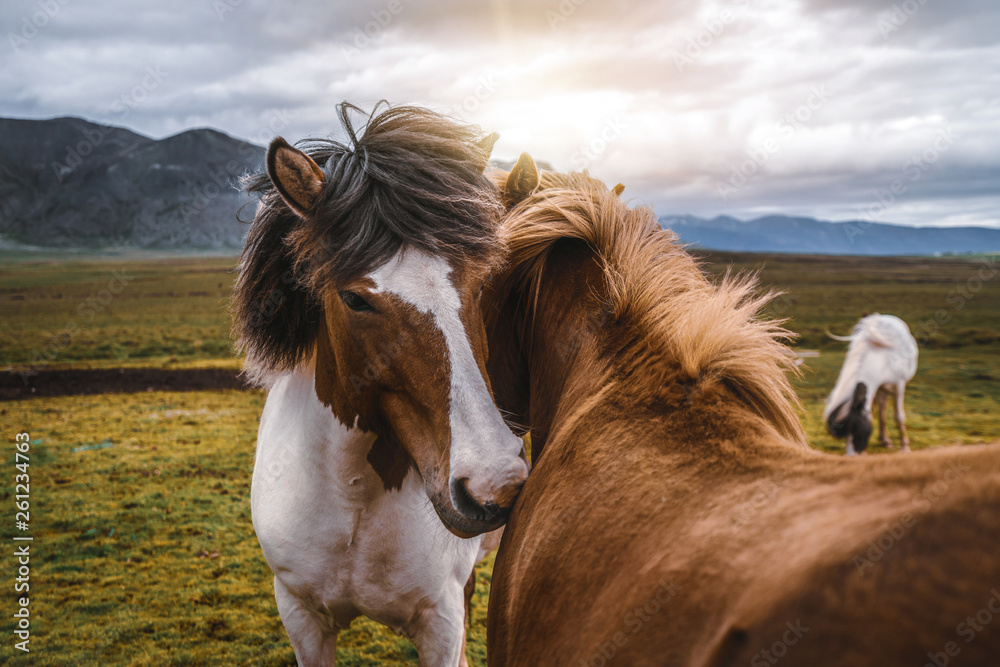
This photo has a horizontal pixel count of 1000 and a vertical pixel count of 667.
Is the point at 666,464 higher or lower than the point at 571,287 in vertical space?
lower

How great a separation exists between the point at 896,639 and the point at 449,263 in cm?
147

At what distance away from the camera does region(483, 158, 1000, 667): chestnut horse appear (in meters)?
0.77

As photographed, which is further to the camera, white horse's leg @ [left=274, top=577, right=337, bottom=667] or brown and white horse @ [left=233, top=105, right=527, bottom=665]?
white horse's leg @ [left=274, top=577, right=337, bottom=667]

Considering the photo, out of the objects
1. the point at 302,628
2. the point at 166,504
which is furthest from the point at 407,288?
the point at 166,504

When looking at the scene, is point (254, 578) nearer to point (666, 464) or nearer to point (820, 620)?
point (666, 464)

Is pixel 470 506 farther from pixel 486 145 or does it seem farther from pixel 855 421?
pixel 855 421

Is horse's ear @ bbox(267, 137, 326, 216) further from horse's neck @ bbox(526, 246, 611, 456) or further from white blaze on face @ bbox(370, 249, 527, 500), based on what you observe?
horse's neck @ bbox(526, 246, 611, 456)

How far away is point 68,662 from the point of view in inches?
178

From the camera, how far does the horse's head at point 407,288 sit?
166cm

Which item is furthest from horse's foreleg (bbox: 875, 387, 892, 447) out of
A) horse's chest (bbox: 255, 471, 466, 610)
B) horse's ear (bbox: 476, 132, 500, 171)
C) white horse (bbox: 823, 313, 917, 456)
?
horse's ear (bbox: 476, 132, 500, 171)

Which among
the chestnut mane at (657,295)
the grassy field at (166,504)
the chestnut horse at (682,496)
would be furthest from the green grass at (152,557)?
the chestnut mane at (657,295)

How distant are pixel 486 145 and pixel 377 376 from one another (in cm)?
107

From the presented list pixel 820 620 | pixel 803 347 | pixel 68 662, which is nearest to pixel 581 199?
pixel 820 620

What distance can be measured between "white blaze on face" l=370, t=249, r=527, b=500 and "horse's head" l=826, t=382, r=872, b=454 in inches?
360
